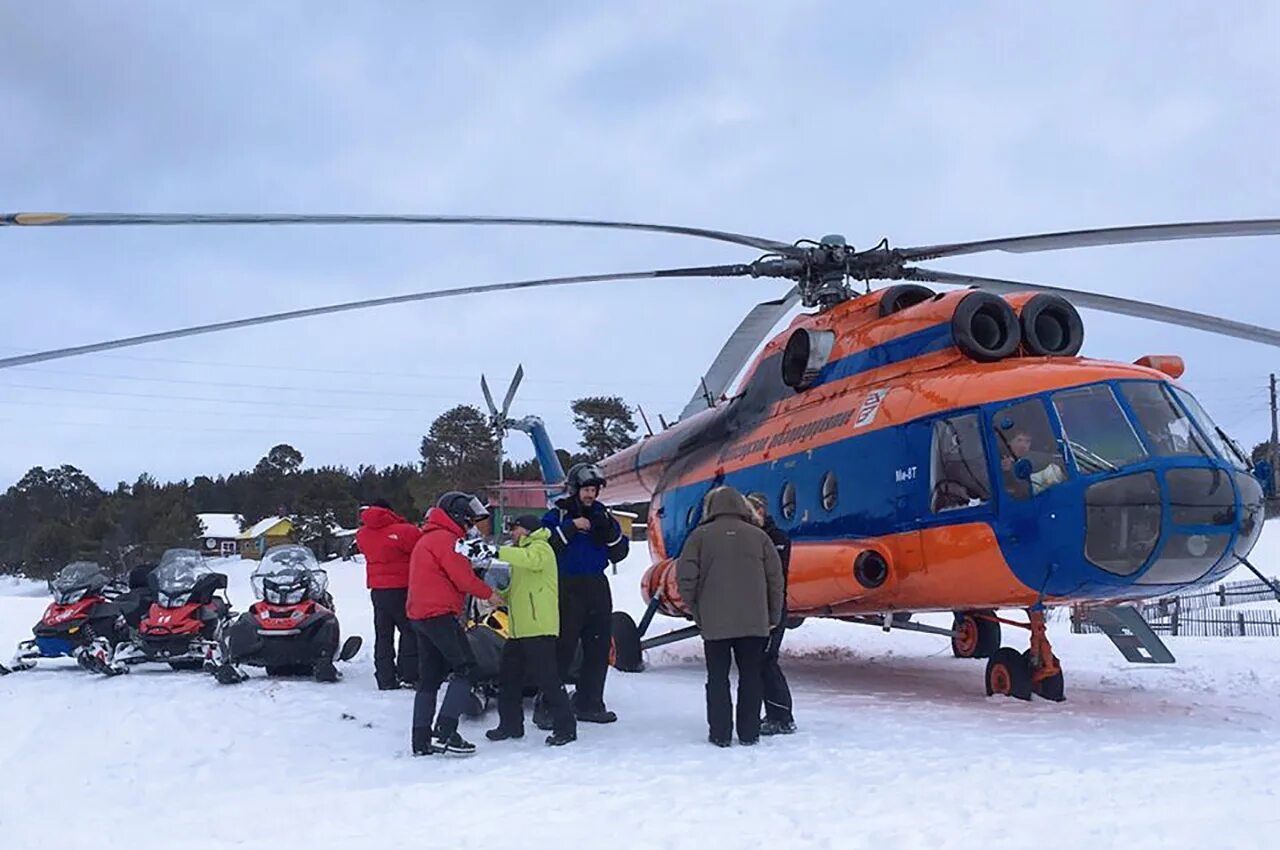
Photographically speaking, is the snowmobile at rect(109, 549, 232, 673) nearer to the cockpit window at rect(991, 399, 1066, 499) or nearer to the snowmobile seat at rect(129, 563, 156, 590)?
the snowmobile seat at rect(129, 563, 156, 590)

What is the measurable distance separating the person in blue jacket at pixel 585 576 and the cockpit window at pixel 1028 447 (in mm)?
3075

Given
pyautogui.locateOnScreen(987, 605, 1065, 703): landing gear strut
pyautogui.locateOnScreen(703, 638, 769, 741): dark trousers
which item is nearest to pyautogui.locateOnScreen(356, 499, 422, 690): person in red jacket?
pyautogui.locateOnScreen(703, 638, 769, 741): dark trousers

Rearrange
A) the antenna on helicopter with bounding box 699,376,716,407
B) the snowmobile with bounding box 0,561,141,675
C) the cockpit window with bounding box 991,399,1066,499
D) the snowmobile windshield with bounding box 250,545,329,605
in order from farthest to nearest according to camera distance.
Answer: the antenna on helicopter with bounding box 699,376,716,407 → the snowmobile with bounding box 0,561,141,675 → the snowmobile windshield with bounding box 250,545,329,605 → the cockpit window with bounding box 991,399,1066,499

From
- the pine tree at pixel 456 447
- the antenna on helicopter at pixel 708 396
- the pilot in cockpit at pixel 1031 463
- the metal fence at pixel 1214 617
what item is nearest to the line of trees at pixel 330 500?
the pine tree at pixel 456 447

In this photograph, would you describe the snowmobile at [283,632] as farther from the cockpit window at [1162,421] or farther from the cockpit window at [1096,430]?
the cockpit window at [1162,421]

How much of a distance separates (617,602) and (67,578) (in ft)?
55.0

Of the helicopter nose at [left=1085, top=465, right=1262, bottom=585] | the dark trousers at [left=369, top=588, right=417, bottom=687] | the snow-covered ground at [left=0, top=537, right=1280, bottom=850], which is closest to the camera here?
the snow-covered ground at [left=0, top=537, right=1280, bottom=850]

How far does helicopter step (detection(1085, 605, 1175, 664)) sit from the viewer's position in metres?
9.61

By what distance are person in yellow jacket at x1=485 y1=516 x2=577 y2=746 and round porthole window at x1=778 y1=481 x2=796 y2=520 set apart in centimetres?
399

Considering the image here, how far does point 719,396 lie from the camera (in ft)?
46.9

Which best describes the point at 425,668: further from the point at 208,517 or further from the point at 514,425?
the point at 208,517

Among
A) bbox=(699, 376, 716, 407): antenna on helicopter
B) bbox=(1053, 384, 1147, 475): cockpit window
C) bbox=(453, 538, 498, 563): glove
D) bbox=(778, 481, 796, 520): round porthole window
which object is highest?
bbox=(699, 376, 716, 407): antenna on helicopter

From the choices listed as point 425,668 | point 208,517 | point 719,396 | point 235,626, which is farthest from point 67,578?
point 208,517

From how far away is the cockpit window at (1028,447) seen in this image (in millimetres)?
8203
